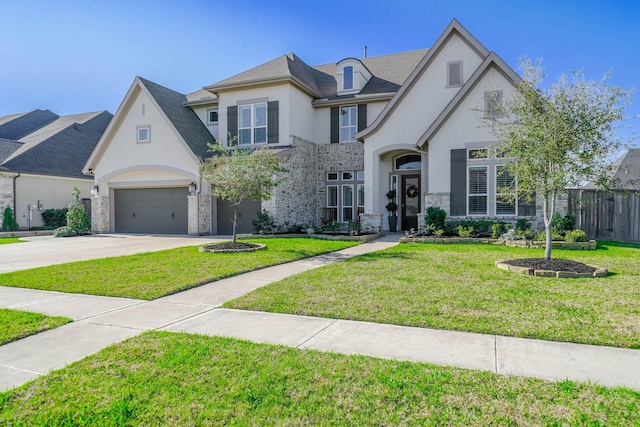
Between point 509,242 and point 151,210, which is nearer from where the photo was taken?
point 509,242

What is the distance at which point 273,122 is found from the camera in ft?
62.3

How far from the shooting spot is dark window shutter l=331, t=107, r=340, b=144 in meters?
20.5

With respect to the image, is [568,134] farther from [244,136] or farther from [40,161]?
[40,161]

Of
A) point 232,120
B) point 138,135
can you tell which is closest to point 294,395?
point 232,120

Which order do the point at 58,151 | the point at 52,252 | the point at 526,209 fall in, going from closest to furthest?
the point at 52,252 → the point at 526,209 → the point at 58,151

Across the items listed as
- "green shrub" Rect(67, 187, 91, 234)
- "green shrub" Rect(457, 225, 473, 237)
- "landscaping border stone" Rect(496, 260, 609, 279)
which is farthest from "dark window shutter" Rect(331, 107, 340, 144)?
"landscaping border stone" Rect(496, 260, 609, 279)

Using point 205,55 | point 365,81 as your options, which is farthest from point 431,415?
point 365,81

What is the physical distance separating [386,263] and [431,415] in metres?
6.52

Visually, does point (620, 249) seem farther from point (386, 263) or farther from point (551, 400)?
point (551, 400)

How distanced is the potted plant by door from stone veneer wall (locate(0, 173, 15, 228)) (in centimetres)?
1951

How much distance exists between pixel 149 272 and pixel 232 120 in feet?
41.1

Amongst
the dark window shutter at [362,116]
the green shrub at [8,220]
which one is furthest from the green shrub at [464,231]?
the green shrub at [8,220]

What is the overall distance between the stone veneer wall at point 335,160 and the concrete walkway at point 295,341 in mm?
14560

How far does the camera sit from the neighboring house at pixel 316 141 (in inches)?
606
